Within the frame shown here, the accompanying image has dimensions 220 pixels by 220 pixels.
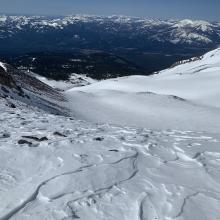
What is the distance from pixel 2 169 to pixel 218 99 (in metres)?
41.9

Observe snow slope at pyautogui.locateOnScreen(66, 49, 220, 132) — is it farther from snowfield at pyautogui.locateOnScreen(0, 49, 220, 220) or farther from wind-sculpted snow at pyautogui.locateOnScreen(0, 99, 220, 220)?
wind-sculpted snow at pyautogui.locateOnScreen(0, 99, 220, 220)

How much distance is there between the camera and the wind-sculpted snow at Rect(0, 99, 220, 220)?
32.3 ft

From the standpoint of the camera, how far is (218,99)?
50250mm

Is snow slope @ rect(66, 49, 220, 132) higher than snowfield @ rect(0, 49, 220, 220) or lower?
lower

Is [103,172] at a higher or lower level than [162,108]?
higher

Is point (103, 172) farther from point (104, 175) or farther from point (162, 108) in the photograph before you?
point (162, 108)

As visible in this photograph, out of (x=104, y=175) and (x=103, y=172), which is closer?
(x=104, y=175)

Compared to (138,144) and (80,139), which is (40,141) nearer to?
(80,139)

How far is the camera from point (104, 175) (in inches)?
480

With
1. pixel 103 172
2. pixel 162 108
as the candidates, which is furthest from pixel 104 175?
pixel 162 108

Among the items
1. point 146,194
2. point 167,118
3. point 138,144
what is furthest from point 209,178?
point 167,118

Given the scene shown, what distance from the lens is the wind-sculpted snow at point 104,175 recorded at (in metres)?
9.86

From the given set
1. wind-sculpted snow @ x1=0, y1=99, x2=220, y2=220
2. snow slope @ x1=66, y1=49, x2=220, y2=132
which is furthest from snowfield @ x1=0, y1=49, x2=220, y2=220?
snow slope @ x1=66, y1=49, x2=220, y2=132

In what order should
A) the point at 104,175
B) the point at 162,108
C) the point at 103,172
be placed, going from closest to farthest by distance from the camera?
1. the point at 104,175
2. the point at 103,172
3. the point at 162,108
